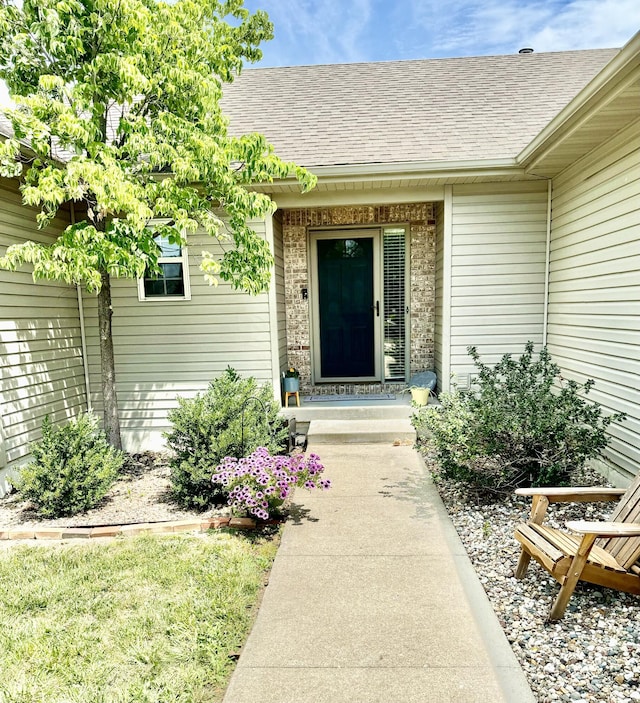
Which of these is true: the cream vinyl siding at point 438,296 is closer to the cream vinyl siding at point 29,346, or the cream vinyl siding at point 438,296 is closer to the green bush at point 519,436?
the green bush at point 519,436

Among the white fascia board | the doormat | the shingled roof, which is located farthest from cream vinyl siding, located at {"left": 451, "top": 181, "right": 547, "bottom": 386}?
the doormat

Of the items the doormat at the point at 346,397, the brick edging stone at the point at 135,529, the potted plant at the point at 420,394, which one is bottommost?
the brick edging stone at the point at 135,529

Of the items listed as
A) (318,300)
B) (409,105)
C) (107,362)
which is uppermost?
(409,105)

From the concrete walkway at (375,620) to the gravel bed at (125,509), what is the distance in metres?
1.13

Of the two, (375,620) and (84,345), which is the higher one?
(84,345)

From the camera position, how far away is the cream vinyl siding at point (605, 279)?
3.64 metres

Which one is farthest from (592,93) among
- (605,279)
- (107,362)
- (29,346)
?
(29,346)

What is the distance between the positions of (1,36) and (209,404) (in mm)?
3444

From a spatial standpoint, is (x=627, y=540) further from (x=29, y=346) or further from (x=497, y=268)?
(x=29, y=346)

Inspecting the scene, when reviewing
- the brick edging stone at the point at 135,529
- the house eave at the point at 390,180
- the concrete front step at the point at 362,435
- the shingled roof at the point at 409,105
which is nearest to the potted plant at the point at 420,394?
the concrete front step at the point at 362,435

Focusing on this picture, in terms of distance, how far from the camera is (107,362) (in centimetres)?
466

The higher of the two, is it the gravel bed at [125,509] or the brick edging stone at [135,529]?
the brick edging stone at [135,529]

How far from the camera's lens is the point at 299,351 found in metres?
6.80

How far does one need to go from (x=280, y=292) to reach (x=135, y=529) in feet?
12.1
